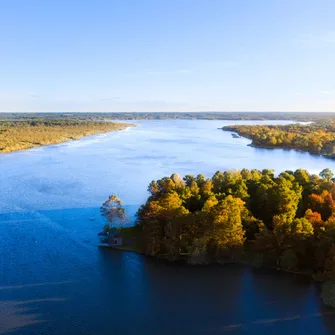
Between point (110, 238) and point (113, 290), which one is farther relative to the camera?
point (110, 238)

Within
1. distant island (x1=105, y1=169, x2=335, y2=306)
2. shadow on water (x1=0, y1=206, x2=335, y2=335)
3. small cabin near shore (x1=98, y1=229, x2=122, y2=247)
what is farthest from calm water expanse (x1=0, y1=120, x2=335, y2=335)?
distant island (x1=105, y1=169, x2=335, y2=306)

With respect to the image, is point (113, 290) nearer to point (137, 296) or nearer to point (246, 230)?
point (137, 296)

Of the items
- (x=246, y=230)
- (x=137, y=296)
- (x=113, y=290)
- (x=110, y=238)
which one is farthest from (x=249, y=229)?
(x=113, y=290)

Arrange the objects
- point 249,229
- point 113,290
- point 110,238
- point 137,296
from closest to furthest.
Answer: point 137,296, point 113,290, point 249,229, point 110,238

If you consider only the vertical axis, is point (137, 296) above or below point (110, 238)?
below

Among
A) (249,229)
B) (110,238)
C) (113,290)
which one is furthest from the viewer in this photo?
(110,238)

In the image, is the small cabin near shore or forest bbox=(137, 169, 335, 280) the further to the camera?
the small cabin near shore

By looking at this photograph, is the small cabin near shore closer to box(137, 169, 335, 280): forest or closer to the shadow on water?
the shadow on water
